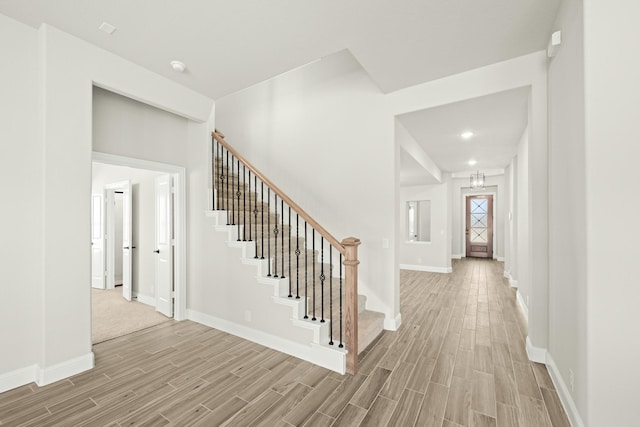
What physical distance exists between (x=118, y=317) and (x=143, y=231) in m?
1.53

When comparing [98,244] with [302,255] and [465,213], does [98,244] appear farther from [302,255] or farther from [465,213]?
[465,213]

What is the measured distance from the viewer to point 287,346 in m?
3.01

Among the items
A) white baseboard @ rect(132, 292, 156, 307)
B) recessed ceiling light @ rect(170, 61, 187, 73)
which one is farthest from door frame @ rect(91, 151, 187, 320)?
recessed ceiling light @ rect(170, 61, 187, 73)

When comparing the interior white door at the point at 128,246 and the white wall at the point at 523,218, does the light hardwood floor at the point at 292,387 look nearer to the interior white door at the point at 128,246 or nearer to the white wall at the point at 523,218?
the white wall at the point at 523,218

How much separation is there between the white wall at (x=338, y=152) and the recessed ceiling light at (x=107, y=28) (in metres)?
2.47

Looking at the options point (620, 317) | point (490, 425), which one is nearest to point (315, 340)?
point (490, 425)

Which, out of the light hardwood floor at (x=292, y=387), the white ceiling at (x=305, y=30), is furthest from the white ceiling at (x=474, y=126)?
the light hardwood floor at (x=292, y=387)

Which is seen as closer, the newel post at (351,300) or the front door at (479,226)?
the newel post at (351,300)

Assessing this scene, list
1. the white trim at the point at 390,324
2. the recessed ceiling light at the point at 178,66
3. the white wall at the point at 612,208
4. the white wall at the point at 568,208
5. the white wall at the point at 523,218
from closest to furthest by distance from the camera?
the white wall at the point at 612,208, the white wall at the point at 568,208, the recessed ceiling light at the point at 178,66, the white trim at the point at 390,324, the white wall at the point at 523,218

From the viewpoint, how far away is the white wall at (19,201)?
7.84ft

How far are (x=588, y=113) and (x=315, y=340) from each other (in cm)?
281

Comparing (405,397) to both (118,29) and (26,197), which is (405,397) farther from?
(118,29)

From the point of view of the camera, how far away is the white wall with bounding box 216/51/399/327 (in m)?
3.65

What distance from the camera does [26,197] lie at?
249 centimetres
